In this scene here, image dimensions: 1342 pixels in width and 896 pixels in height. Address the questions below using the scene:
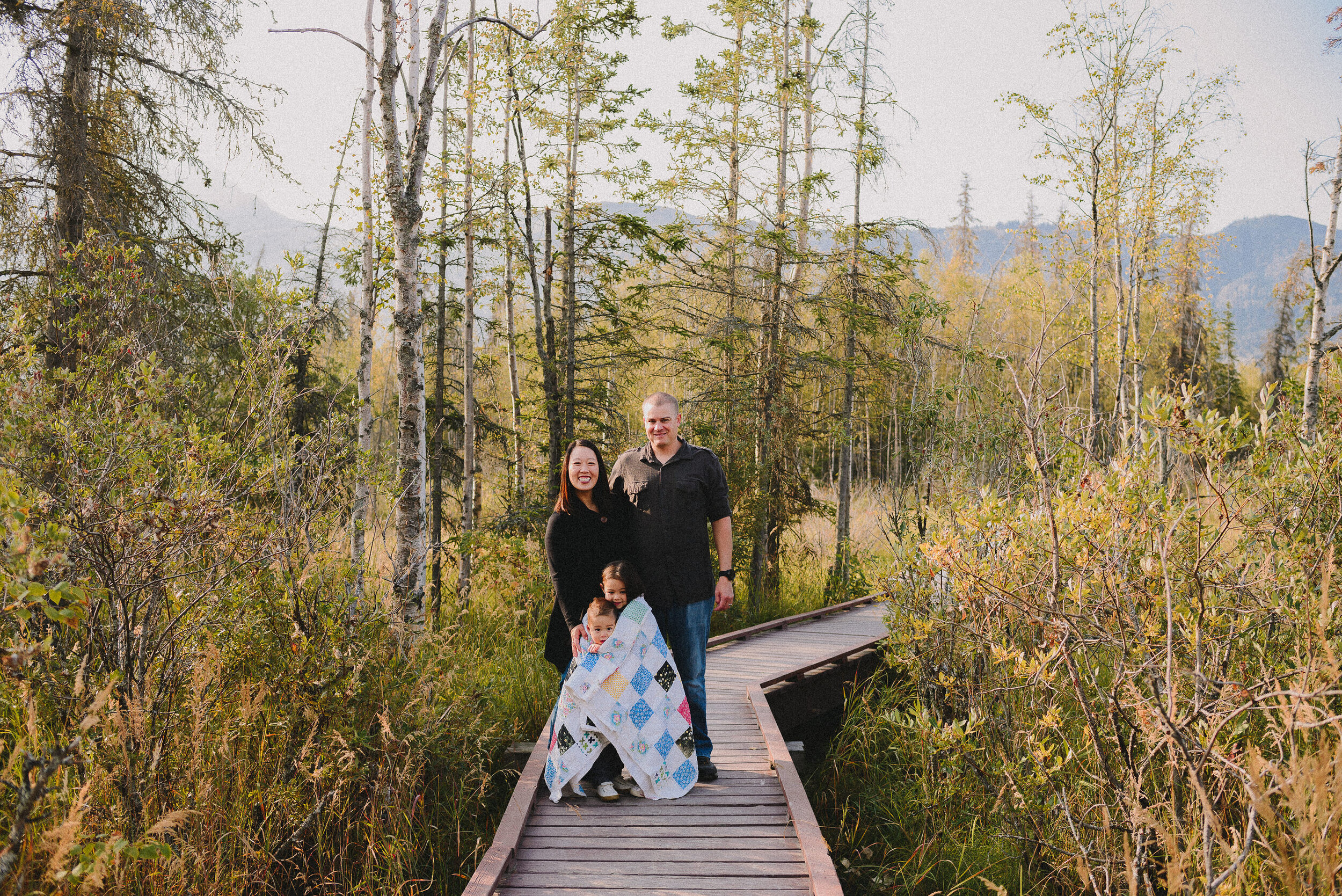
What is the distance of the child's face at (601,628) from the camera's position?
4074 mm

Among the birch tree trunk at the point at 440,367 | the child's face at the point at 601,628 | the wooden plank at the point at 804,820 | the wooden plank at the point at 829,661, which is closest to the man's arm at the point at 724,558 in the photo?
the child's face at the point at 601,628

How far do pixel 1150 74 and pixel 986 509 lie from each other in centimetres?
1382

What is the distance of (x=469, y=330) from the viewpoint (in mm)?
10047

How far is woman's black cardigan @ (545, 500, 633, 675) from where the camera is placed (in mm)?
4172

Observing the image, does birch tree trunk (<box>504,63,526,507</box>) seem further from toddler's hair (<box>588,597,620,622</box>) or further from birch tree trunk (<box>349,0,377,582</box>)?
toddler's hair (<box>588,597,620,622</box>)

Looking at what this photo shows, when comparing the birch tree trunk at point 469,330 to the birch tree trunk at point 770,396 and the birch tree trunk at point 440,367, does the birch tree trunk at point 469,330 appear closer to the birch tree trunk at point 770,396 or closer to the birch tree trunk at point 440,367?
the birch tree trunk at point 440,367

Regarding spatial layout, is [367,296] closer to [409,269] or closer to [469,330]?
[409,269]

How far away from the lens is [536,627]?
27.7ft

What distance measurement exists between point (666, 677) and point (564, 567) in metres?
0.83

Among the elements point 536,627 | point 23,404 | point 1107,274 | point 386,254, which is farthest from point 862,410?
point 23,404

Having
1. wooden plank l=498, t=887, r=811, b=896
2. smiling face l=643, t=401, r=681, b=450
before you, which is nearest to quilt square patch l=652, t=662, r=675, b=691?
wooden plank l=498, t=887, r=811, b=896

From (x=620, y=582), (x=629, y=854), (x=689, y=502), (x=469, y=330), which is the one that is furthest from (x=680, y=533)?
(x=469, y=330)

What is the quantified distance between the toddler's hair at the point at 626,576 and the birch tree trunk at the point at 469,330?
4.94 meters

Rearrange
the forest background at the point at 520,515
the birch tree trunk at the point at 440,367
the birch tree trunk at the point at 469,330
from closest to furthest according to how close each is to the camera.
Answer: the forest background at the point at 520,515
the birch tree trunk at the point at 440,367
the birch tree trunk at the point at 469,330
